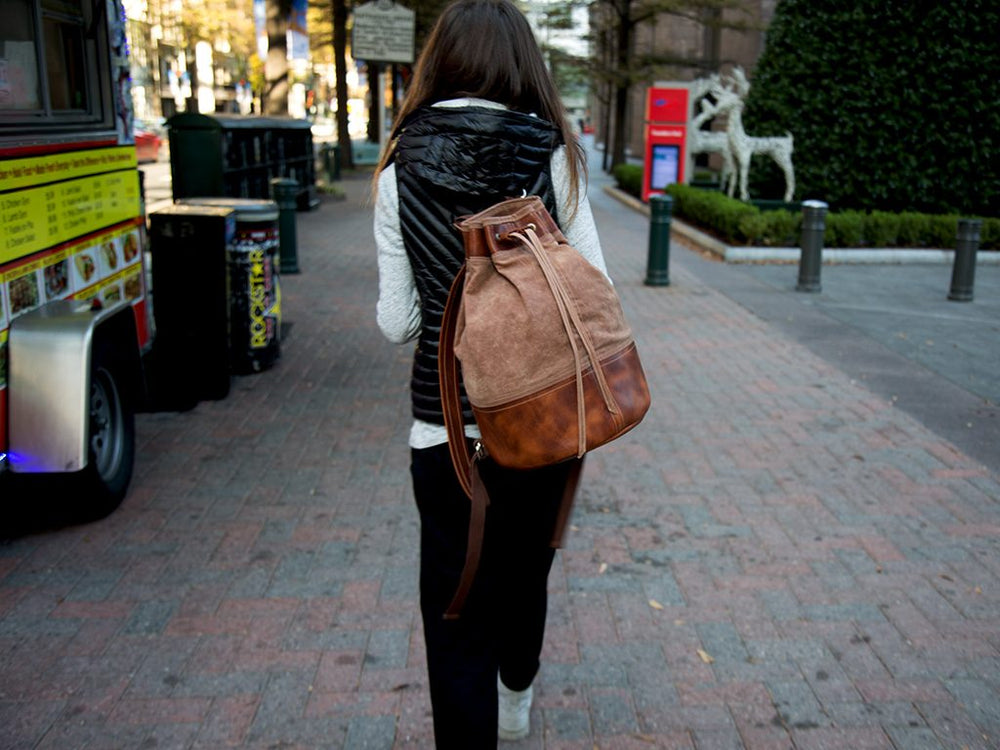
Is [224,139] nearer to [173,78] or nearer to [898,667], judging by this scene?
[898,667]

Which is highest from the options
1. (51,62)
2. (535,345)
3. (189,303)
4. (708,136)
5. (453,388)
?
(51,62)

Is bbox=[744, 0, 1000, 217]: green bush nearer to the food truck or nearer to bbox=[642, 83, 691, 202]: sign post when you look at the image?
bbox=[642, 83, 691, 202]: sign post

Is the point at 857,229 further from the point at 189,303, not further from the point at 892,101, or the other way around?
the point at 189,303

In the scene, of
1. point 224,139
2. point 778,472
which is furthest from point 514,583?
point 224,139

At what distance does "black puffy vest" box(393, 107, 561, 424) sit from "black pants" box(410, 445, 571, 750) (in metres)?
0.20

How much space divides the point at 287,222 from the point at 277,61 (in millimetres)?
10874

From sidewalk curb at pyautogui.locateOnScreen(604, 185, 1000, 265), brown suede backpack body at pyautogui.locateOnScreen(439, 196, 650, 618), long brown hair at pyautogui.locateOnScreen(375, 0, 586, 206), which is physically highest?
long brown hair at pyautogui.locateOnScreen(375, 0, 586, 206)

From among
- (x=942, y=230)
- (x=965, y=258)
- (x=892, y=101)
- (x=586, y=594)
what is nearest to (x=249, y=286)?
(x=586, y=594)

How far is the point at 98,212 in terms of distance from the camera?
193 inches

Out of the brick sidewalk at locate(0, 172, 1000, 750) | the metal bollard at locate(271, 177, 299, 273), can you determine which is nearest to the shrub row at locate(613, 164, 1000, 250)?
the metal bollard at locate(271, 177, 299, 273)

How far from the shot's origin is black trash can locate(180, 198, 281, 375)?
725cm

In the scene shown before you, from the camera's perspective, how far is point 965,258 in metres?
10.5

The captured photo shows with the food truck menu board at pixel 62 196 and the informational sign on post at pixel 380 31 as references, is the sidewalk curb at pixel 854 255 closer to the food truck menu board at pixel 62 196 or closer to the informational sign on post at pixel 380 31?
the informational sign on post at pixel 380 31

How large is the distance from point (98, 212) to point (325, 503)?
1.80 m
